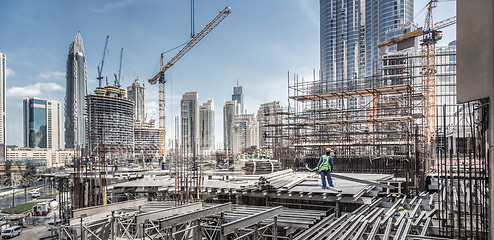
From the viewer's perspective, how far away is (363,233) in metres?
7.55

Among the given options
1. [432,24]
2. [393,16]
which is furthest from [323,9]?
[432,24]

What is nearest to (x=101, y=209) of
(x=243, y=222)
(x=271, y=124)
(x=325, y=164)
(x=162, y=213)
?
(x=162, y=213)

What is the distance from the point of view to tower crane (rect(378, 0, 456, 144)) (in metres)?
48.1

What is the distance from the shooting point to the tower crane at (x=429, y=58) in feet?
158

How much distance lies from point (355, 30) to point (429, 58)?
5335 cm

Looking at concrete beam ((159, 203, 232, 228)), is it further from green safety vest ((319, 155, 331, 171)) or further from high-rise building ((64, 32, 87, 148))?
high-rise building ((64, 32, 87, 148))

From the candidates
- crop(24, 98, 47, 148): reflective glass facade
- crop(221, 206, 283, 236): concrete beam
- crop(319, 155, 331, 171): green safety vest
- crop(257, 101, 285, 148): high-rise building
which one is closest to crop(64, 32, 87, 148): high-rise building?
crop(24, 98, 47, 148): reflective glass facade

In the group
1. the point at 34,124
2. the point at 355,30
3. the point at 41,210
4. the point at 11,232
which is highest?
the point at 355,30

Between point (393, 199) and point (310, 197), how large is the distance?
345 centimetres

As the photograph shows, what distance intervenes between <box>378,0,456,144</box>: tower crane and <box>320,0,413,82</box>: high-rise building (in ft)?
81.5

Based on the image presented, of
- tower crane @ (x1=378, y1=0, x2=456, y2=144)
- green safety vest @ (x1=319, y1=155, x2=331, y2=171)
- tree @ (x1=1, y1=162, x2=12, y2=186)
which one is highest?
tower crane @ (x1=378, y1=0, x2=456, y2=144)

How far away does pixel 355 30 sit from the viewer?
338 ft

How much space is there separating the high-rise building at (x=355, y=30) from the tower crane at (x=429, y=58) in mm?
24854

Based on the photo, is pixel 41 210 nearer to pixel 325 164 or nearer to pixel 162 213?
pixel 162 213
